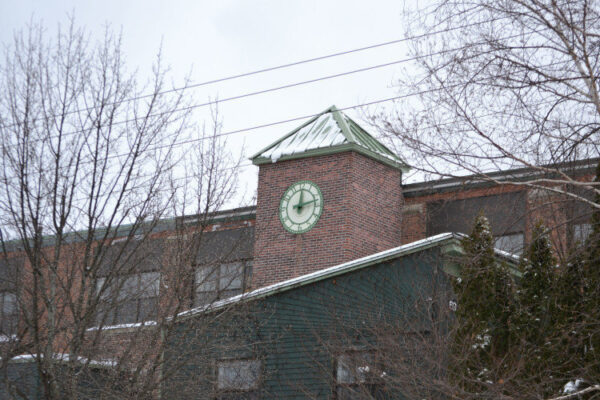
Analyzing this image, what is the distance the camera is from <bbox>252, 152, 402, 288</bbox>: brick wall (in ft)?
83.5

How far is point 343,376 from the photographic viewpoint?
57.9ft

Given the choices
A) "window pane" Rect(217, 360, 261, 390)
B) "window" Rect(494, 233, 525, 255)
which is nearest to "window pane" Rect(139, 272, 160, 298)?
"window pane" Rect(217, 360, 261, 390)

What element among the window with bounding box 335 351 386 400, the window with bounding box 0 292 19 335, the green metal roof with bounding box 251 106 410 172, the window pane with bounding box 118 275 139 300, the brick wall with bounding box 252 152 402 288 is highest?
the green metal roof with bounding box 251 106 410 172

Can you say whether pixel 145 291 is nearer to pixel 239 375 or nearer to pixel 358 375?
pixel 239 375

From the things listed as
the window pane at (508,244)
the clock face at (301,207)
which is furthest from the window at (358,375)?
the clock face at (301,207)

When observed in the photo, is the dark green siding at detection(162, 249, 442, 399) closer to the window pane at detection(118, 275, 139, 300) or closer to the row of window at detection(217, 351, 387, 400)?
the row of window at detection(217, 351, 387, 400)

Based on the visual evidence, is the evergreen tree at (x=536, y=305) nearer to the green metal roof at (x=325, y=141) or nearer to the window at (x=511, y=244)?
the window at (x=511, y=244)

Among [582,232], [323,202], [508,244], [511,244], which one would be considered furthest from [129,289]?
[508,244]

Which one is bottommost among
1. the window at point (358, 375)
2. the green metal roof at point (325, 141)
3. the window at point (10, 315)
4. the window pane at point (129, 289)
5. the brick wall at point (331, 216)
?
the window at point (358, 375)

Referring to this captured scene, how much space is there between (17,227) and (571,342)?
7.55 meters

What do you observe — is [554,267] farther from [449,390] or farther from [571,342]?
[449,390]

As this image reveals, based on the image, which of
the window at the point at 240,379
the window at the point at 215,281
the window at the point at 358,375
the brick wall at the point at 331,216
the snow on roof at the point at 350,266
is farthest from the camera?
the brick wall at the point at 331,216

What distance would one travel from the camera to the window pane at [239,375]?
1939 centimetres

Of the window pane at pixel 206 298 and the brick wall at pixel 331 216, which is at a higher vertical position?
the brick wall at pixel 331 216
